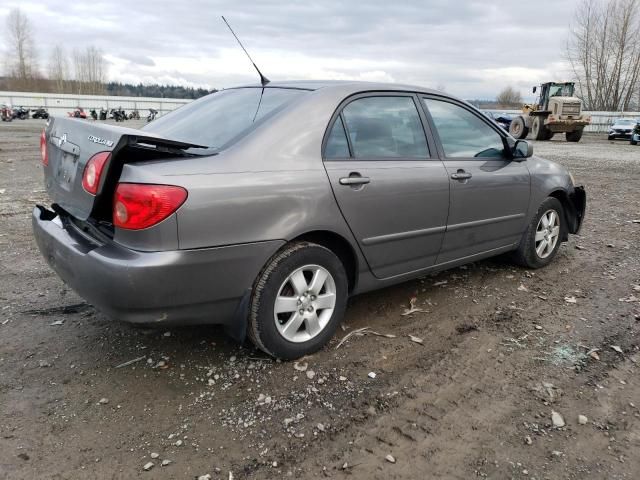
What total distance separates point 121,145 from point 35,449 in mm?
1440

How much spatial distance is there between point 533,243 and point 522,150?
926 mm

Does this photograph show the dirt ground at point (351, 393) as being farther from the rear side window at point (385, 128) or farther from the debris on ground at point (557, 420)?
the rear side window at point (385, 128)

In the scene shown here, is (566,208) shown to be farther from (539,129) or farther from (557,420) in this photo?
(539,129)

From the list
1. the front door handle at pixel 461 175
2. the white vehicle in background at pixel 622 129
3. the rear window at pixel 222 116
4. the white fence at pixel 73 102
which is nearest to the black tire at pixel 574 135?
the white vehicle in background at pixel 622 129

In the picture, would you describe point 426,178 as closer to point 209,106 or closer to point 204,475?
point 209,106

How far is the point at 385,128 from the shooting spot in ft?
11.2

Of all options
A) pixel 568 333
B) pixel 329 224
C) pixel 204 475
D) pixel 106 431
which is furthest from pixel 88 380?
pixel 568 333

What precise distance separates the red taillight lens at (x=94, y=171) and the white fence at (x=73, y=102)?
54532 mm

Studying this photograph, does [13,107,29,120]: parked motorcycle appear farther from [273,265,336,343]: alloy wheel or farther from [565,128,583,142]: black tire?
[273,265,336,343]: alloy wheel

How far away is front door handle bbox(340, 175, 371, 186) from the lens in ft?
9.95

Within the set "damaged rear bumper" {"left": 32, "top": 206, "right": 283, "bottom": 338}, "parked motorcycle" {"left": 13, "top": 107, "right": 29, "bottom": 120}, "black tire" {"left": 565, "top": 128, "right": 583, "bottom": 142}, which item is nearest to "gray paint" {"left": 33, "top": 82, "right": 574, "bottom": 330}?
"damaged rear bumper" {"left": 32, "top": 206, "right": 283, "bottom": 338}

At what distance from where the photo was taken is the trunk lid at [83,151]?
2.50 metres

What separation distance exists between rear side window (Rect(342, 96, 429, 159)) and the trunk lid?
3.34 ft

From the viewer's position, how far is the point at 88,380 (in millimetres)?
2863
